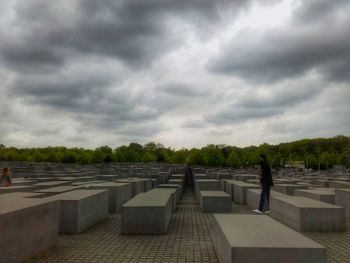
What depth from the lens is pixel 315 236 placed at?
776cm

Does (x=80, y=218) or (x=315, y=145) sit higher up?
(x=315, y=145)

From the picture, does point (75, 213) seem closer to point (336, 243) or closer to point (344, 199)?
point (336, 243)

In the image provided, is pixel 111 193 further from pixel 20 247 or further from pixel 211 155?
pixel 211 155

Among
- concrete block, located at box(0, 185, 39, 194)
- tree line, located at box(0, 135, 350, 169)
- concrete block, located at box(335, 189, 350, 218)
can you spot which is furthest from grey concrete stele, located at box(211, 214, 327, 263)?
tree line, located at box(0, 135, 350, 169)

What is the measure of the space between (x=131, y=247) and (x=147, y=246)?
33cm

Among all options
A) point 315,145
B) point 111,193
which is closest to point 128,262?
point 111,193

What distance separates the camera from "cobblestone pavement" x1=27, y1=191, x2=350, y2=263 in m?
5.81

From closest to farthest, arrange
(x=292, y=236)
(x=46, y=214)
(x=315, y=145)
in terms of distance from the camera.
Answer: (x=292, y=236), (x=46, y=214), (x=315, y=145)

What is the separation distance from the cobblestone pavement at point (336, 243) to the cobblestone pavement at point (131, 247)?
2251 millimetres

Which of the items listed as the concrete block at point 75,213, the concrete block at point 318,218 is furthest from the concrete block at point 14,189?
the concrete block at point 318,218

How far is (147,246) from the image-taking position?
6.68m

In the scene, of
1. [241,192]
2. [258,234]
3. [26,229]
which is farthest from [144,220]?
[241,192]

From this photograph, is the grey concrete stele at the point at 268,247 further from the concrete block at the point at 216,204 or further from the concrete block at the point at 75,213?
the concrete block at the point at 216,204

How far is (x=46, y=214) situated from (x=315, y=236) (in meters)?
6.13
